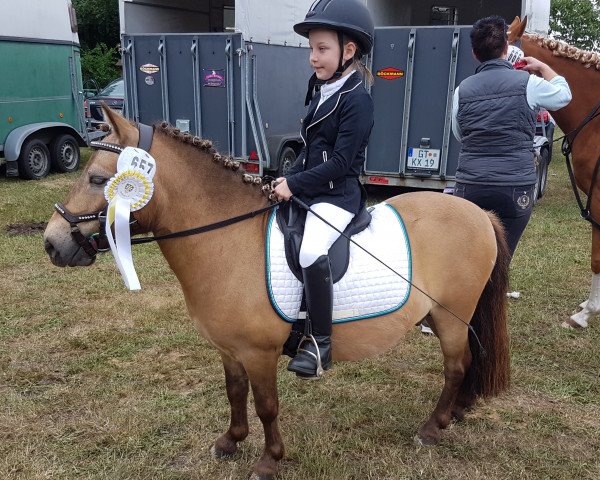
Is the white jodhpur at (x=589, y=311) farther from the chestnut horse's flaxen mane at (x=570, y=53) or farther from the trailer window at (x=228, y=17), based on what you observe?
the trailer window at (x=228, y=17)

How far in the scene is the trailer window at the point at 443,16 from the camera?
10.8 m

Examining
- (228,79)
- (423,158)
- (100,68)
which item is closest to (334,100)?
(423,158)

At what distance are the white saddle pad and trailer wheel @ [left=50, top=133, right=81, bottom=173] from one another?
32.9 feet

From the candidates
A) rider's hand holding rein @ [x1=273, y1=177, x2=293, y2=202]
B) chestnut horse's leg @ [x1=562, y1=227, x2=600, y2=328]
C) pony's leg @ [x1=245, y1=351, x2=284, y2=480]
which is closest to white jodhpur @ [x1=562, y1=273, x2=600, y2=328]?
chestnut horse's leg @ [x1=562, y1=227, x2=600, y2=328]

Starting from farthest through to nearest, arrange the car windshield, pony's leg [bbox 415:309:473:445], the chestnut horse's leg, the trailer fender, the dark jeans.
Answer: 1. the car windshield
2. the trailer fender
3. the chestnut horse's leg
4. the dark jeans
5. pony's leg [bbox 415:309:473:445]

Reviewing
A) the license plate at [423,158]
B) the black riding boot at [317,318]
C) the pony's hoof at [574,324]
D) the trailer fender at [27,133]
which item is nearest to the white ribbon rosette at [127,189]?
the black riding boot at [317,318]

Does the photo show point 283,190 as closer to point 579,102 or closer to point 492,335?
point 492,335

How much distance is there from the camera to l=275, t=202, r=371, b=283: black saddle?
2623 millimetres

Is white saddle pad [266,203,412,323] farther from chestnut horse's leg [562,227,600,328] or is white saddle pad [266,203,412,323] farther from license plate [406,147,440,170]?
license plate [406,147,440,170]

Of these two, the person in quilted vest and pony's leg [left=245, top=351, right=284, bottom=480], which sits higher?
the person in quilted vest

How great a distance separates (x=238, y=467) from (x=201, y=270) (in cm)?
116

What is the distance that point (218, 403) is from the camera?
3619 millimetres

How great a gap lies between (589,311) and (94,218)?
4046 mm

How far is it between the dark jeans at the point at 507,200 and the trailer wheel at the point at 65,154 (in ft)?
32.2
